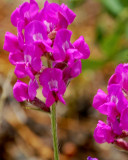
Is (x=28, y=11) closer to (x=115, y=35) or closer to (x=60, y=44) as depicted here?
(x=60, y=44)

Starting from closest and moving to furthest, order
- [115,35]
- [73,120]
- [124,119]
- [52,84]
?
[124,119] → [52,84] → [115,35] → [73,120]

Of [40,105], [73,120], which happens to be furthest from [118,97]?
[73,120]

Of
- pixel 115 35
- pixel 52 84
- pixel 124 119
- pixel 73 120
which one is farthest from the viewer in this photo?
pixel 73 120

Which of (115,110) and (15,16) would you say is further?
(15,16)

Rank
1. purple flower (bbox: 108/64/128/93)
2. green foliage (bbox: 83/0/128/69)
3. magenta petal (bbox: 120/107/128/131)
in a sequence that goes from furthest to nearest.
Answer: green foliage (bbox: 83/0/128/69)
purple flower (bbox: 108/64/128/93)
magenta petal (bbox: 120/107/128/131)

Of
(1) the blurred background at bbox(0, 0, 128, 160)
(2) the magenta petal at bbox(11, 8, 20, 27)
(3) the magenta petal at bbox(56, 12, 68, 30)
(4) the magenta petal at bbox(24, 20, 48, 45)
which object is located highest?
(2) the magenta petal at bbox(11, 8, 20, 27)

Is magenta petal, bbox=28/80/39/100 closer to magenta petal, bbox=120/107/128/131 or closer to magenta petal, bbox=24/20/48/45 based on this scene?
magenta petal, bbox=24/20/48/45

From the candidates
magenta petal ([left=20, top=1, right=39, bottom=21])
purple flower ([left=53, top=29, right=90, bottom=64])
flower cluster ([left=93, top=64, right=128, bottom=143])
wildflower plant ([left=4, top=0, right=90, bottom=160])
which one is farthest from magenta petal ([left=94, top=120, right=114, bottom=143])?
magenta petal ([left=20, top=1, right=39, bottom=21])

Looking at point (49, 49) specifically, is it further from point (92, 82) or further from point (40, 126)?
point (92, 82)

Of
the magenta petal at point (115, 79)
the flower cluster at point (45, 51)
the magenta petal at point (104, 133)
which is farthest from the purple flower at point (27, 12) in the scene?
the magenta petal at point (104, 133)
